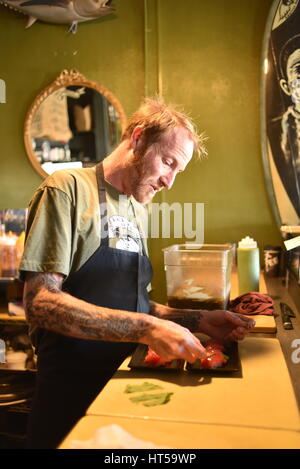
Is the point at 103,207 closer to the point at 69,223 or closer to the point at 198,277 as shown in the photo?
the point at 69,223

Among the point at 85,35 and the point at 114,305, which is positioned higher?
the point at 85,35

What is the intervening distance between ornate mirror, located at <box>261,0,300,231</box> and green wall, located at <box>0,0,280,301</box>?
0.34 feet

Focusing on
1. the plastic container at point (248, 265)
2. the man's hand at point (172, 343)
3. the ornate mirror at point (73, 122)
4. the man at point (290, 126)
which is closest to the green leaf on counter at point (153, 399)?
the man's hand at point (172, 343)

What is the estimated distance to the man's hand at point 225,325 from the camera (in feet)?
5.14

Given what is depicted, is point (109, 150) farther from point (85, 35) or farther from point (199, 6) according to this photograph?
point (199, 6)

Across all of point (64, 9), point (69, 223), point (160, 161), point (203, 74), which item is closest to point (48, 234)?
point (69, 223)

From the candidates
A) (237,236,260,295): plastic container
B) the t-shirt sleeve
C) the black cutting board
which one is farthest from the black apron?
(237,236,260,295): plastic container

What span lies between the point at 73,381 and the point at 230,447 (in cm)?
80

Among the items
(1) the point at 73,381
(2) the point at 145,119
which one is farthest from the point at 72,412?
(2) the point at 145,119

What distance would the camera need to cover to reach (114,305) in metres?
1.64

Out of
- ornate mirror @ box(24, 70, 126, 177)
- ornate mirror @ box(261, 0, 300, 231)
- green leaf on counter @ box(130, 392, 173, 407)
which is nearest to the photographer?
green leaf on counter @ box(130, 392, 173, 407)

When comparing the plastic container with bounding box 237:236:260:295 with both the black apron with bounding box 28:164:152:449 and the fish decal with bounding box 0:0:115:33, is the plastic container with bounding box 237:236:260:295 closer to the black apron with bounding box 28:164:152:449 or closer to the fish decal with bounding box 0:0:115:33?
the black apron with bounding box 28:164:152:449

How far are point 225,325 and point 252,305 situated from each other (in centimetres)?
38

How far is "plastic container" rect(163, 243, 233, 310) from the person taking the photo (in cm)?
178
